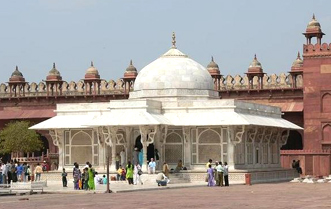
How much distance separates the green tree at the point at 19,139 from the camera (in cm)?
5359

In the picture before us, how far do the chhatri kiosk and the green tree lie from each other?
15691 millimetres

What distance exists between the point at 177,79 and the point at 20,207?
17444mm

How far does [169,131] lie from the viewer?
3575 centimetres

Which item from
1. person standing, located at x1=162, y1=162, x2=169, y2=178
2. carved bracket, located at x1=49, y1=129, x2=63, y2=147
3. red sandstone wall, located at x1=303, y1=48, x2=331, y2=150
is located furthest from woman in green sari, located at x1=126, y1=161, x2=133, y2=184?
red sandstone wall, located at x1=303, y1=48, x2=331, y2=150

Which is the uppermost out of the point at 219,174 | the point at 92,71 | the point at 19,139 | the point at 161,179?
the point at 92,71

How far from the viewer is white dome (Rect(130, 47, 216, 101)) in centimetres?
3762

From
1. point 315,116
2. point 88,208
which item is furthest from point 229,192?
point 315,116

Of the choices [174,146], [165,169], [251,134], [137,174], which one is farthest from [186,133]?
[137,174]

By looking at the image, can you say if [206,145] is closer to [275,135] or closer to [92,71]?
[275,135]

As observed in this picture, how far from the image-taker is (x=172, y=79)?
124 ft

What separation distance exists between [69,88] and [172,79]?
2110 centimetres

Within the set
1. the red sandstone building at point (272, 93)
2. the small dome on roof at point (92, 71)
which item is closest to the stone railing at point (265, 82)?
the red sandstone building at point (272, 93)

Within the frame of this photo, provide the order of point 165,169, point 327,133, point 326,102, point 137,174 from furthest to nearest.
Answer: point 326,102
point 327,133
point 165,169
point 137,174

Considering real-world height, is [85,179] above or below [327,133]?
below
